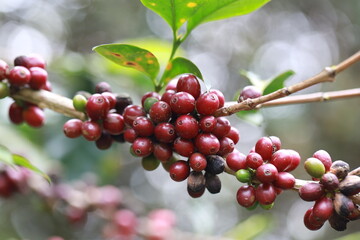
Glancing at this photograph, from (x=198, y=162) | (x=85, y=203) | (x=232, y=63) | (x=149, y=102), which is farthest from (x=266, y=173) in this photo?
(x=232, y=63)

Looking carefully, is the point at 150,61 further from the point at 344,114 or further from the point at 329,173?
the point at 344,114

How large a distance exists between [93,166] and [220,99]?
1989mm

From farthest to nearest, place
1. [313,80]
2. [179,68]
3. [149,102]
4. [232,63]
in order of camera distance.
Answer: [232,63] → [179,68] → [149,102] → [313,80]

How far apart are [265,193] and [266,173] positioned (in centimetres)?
7

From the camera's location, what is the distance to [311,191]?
1.11m

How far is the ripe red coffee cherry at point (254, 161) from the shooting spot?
3.91 ft

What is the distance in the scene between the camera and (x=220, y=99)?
4.17ft

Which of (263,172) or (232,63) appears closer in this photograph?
(263,172)

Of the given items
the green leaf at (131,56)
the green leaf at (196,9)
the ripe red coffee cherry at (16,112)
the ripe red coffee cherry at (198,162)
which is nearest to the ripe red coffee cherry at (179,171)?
the ripe red coffee cherry at (198,162)

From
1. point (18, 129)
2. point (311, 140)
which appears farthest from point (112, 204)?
point (311, 140)

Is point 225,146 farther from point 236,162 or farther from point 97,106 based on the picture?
point 97,106

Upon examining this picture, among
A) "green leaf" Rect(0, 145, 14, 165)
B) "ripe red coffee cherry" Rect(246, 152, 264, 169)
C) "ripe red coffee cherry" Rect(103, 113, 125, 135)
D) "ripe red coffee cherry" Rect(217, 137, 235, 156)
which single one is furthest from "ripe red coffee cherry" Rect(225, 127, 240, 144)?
"green leaf" Rect(0, 145, 14, 165)

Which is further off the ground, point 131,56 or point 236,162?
point 131,56

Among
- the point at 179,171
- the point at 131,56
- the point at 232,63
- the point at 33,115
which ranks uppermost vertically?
the point at 131,56
